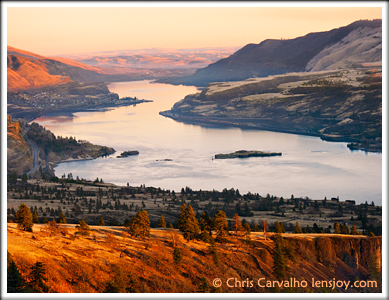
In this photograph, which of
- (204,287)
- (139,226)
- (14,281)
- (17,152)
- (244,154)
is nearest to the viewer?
(14,281)

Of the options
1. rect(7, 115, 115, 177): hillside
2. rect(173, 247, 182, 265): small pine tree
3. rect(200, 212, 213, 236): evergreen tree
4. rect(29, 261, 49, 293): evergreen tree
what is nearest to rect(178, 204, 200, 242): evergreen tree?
rect(200, 212, 213, 236): evergreen tree

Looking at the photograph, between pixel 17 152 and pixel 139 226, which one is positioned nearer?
pixel 139 226

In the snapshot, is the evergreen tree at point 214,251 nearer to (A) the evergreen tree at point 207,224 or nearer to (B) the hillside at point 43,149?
(A) the evergreen tree at point 207,224

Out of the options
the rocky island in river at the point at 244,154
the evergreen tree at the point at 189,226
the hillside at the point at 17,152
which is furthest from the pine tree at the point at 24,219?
the rocky island in river at the point at 244,154

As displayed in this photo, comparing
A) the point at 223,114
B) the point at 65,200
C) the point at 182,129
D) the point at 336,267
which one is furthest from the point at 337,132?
the point at 336,267

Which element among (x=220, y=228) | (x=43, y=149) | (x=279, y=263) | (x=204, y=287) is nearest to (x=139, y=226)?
(x=220, y=228)

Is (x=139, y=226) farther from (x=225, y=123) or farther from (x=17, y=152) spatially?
(x=225, y=123)
